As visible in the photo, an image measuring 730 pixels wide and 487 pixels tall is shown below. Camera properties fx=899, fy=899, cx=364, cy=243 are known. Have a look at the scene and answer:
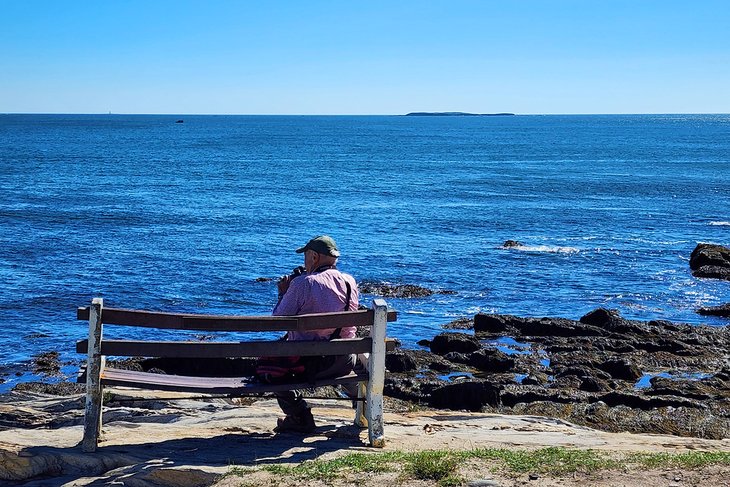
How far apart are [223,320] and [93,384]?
4.01 feet

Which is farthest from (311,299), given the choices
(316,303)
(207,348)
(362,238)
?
(362,238)

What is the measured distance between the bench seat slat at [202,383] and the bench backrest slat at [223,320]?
0.51 meters

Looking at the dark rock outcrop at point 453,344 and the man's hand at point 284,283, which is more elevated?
the man's hand at point 284,283

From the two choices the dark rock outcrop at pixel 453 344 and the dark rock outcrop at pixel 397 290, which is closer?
the dark rock outcrop at pixel 453 344

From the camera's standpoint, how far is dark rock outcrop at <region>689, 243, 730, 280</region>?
3028 centimetres

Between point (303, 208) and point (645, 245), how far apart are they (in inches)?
764

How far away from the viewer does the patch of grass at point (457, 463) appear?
265 inches

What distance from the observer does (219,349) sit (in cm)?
725

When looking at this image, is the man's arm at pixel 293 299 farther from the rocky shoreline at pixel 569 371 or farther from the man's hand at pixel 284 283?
the rocky shoreline at pixel 569 371

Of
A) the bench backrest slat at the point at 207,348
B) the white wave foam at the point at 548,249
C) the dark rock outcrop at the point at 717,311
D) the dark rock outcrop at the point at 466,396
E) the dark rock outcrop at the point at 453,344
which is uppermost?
the bench backrest slat at the point at 207,348

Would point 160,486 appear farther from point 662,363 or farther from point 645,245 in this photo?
point 645,245

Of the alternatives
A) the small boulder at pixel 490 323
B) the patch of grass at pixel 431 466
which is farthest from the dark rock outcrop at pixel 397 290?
the patch of grass at pixel 431 466

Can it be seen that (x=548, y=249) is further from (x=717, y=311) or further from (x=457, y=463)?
(x=457, y=463)

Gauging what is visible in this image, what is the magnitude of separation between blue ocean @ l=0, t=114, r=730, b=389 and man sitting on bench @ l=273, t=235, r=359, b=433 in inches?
431
